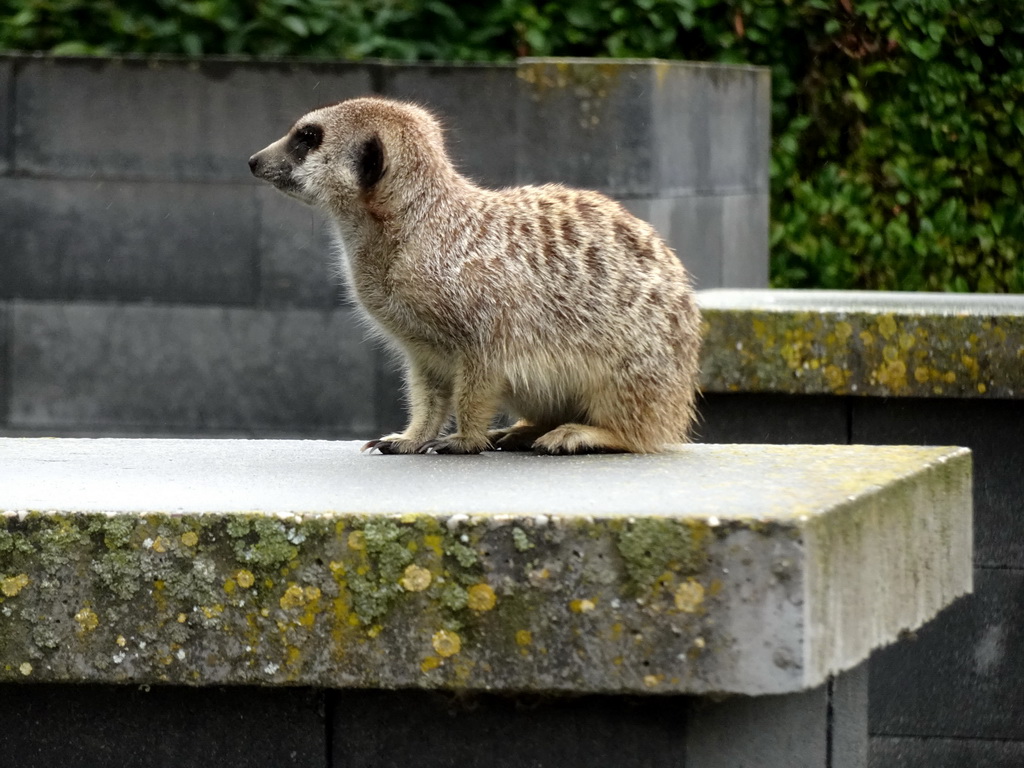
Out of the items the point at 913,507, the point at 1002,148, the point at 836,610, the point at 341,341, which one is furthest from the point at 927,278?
the point at 836,610

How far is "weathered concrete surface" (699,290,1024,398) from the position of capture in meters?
4.74

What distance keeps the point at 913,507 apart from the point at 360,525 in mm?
1043

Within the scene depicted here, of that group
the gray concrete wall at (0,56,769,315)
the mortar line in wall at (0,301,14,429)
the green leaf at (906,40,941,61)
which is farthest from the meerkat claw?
the green leaf at (906,40,941,61)

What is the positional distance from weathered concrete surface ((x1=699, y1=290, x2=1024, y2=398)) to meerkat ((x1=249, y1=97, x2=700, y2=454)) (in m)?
0.64

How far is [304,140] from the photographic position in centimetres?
421

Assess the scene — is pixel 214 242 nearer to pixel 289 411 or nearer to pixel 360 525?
pixel 289 411

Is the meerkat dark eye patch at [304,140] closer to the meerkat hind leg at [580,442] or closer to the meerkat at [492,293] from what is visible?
the meerkat at [492,293]

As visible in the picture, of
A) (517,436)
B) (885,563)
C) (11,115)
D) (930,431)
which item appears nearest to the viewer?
(885,563)

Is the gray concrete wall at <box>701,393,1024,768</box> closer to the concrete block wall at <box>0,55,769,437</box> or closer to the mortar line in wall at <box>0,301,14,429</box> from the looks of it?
the concrete block wall at <box>0,55,769,437</box>

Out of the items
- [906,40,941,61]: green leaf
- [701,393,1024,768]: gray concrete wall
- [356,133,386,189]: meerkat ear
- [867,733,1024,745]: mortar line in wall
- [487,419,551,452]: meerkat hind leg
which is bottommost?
[867,733,1024,745]: mortar line in wall

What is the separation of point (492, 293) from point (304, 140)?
25.9 inches

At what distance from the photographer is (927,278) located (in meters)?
8.27

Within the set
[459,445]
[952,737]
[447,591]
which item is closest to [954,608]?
[952,737]

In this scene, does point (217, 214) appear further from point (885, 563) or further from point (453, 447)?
point (885, 563)
